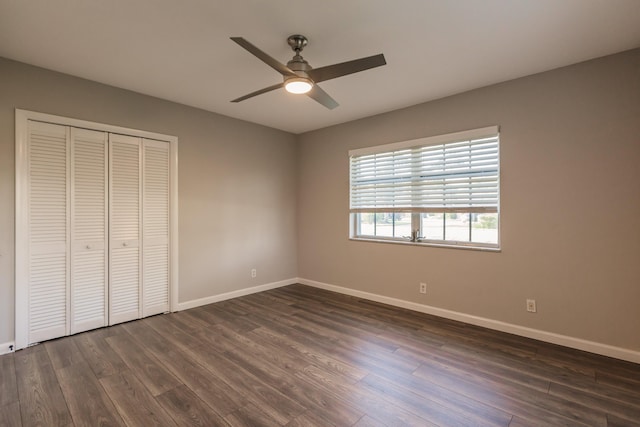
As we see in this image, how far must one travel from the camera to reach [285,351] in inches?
106

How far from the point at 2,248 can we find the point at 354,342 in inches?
128

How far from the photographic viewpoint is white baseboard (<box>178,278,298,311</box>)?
12.7 feet

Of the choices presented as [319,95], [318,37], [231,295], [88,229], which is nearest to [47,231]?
[88,229]

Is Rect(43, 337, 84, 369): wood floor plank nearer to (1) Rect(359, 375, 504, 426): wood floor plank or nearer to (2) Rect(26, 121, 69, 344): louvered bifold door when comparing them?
(2) Rect(26, 121, 69, 344): louvered bifold door

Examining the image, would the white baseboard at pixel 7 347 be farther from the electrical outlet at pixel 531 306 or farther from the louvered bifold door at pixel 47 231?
the electrical outlet at pixel 531 306

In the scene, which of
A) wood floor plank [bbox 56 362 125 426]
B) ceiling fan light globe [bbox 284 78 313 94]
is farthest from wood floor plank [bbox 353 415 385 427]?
ceiling fan light globe [bbox 284 78 313 94]

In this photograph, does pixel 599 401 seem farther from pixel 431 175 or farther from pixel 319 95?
pixel 319 95

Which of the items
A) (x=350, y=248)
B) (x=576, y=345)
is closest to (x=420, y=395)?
(x=576, y=345)

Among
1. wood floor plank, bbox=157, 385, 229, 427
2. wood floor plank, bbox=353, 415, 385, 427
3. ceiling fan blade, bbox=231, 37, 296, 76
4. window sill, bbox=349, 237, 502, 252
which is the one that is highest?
ceiling fan blade, bbox=231, 37, 296, 76

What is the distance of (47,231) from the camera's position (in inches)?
114

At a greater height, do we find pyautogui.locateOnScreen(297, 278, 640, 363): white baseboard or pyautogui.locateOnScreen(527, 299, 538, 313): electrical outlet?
pyautogui.locateOnScreen(527, 299, 538, 313): electrical outlet

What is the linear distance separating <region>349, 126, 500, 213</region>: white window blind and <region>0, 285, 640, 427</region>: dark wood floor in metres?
1.40

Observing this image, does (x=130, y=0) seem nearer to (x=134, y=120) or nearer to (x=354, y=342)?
(x=134, y=120)

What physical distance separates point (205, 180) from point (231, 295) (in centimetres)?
165
